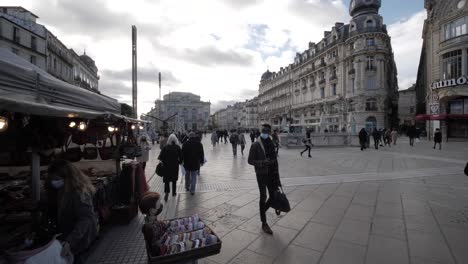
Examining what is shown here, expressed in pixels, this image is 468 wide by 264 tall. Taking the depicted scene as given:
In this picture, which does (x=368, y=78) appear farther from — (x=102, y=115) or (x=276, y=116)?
(x=102, y=115)

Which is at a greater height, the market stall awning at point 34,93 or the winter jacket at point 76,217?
the market stall awning at point 34,93

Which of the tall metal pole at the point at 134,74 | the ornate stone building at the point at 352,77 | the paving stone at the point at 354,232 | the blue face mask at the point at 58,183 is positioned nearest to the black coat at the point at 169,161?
the blue face mask at the point at 58,183

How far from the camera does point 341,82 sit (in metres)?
44.1

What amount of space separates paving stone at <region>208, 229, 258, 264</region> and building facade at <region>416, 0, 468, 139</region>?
3045 cm

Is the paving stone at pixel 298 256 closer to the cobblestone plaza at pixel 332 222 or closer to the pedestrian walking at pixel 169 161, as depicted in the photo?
the cobblestone plaza at pixel 332 222

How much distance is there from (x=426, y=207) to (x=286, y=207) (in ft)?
12.7

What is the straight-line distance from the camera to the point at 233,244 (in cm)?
374

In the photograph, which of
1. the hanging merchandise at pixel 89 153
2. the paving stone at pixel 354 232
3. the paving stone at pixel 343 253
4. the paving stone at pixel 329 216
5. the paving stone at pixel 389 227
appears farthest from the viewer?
the hanging merchandise at pixel 89 153

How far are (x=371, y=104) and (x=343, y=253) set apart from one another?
4281 centimetres

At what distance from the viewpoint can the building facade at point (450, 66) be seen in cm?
2519

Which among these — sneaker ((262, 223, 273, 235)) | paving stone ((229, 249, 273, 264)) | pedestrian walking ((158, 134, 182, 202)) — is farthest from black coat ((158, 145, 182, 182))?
paving stone ((229, 249, 273, 264))

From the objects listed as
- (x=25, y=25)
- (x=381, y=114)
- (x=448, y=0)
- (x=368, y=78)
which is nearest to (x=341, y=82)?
(x=368, y=78)

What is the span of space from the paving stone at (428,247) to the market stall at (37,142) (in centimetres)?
495

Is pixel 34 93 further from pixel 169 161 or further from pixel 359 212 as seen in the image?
pixel 359 212
